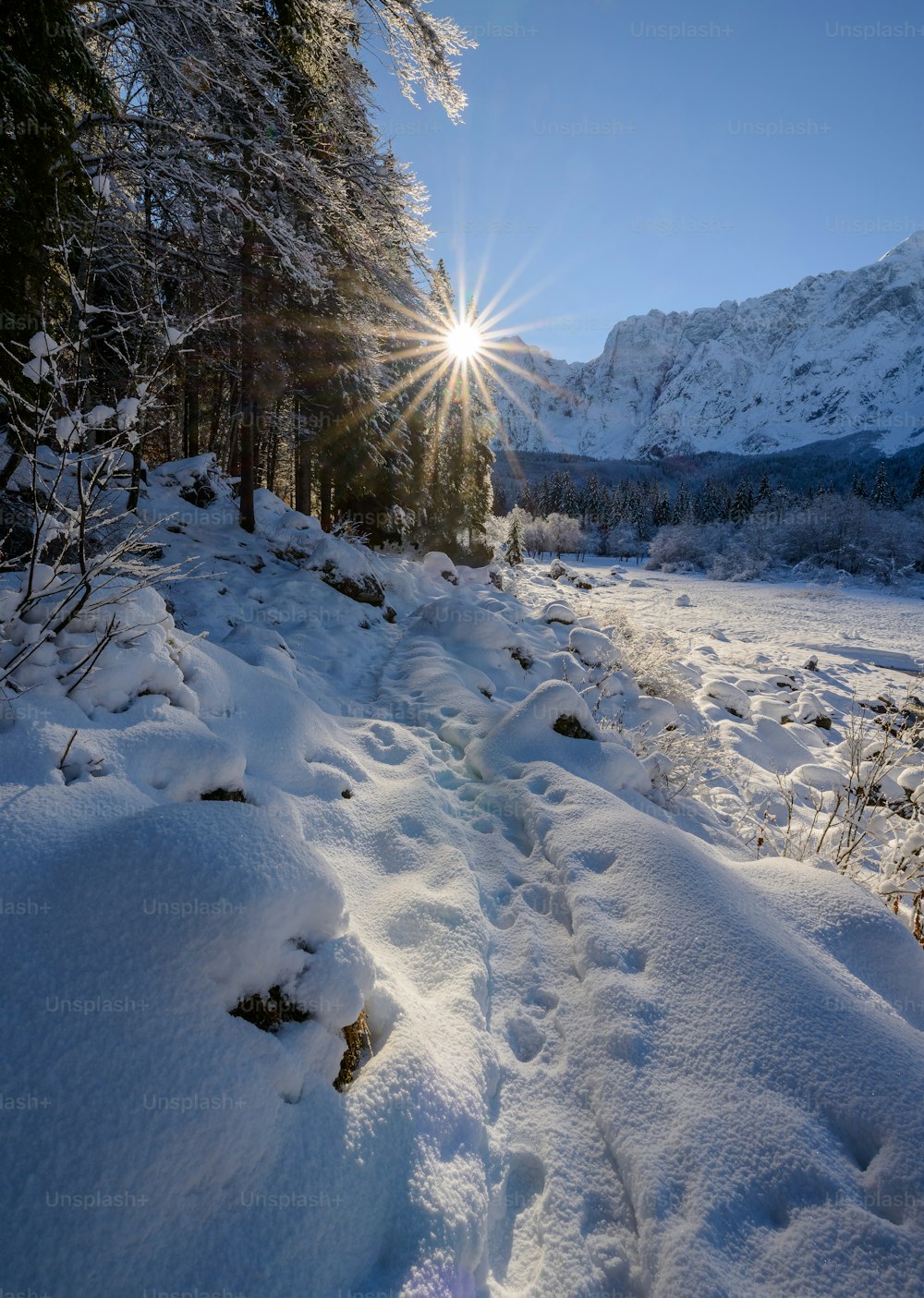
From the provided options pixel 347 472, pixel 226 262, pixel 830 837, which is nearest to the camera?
pixel 830 837

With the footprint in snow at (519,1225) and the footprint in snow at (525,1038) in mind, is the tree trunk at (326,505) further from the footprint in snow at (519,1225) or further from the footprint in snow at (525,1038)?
the footprint in snow at (519,1225)

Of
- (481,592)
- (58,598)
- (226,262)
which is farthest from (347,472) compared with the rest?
(58,598)

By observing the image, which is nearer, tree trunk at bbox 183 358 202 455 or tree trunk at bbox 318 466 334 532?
tree trunk at bbox 183 358 202 455

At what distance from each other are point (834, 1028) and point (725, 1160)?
707mm

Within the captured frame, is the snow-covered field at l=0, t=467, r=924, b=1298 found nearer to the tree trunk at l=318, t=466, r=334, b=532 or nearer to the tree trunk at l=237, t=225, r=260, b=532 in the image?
the tree trunk at l=237, t=225, r=260, b=532

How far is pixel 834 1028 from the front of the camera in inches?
84.2

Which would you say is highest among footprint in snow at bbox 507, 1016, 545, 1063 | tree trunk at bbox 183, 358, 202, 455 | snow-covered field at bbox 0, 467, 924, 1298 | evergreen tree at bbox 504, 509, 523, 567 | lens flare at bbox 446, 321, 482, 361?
lens flare at bbox 446, 321, 482, 361

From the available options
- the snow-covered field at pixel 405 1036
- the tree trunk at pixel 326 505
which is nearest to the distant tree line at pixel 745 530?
the tree trunk at pixel 326 505

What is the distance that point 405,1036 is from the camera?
6.54 feet

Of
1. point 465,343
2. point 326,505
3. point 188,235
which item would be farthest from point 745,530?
point 188,235

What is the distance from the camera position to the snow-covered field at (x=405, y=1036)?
1360mm

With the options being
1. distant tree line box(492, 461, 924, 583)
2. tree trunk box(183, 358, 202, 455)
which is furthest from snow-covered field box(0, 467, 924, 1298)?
distant tree line box(492, 461, 924, 583)

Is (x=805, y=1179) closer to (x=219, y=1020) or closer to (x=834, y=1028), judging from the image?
(x=834, y=1028)

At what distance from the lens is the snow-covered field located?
1.36 metres
